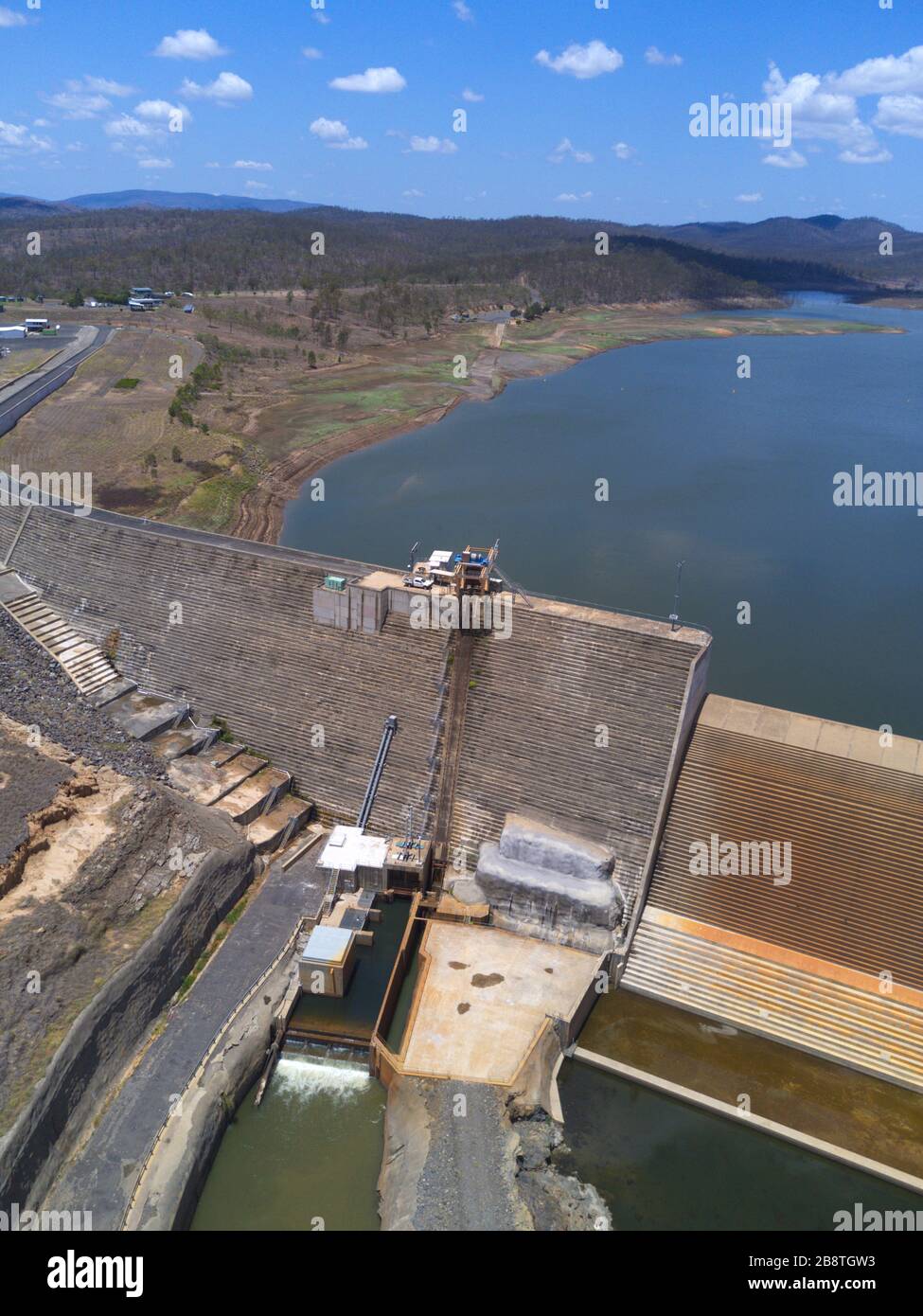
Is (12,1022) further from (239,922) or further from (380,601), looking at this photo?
(380,601)

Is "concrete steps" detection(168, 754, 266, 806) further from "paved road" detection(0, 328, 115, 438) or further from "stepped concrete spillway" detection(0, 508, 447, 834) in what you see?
"paved road" detection(0, 328, 115, 438)

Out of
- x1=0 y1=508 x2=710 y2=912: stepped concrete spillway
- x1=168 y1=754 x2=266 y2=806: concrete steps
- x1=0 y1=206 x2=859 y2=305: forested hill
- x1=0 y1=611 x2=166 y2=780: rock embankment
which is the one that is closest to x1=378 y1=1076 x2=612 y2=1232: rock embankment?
x1=0 y1=508 x2=710 y2=912: stepped concrete spillway

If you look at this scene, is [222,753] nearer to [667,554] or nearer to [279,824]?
[279,824]

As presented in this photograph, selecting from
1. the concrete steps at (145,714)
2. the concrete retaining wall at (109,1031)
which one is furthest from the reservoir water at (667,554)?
the concrete steps at (145,714)

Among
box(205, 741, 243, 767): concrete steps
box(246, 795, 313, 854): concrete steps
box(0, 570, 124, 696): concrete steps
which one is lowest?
box(246, 795, 313, 854): concrete steps

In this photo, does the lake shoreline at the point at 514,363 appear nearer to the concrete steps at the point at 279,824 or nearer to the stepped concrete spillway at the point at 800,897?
the concrete steps at the point at 279,824

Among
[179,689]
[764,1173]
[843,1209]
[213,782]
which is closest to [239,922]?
[213,782]
